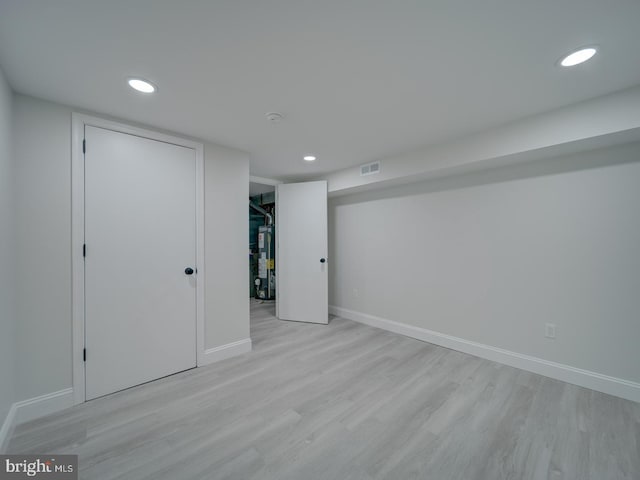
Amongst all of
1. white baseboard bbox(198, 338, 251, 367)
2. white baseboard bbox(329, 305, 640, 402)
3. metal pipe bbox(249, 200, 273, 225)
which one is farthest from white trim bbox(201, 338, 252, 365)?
metal pipe bbox(249, 200, 273, 225)

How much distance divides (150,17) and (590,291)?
12.2 feet

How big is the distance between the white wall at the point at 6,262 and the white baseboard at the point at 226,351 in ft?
4.33

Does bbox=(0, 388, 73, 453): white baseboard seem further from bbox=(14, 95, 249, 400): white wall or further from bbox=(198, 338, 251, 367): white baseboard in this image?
bbox=(198, 338, 251, 367): white baseboard

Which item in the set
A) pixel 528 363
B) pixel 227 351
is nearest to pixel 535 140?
pixel 528 363

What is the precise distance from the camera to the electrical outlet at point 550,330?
241cm

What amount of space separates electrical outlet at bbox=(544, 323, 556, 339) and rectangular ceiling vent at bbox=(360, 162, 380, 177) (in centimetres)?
243

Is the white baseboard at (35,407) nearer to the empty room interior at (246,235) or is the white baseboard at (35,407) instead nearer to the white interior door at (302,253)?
the empty room interior at (246,235)

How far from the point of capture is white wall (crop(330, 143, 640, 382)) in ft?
7.00

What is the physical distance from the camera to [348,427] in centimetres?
175

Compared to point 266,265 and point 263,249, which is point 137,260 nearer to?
point 266,265

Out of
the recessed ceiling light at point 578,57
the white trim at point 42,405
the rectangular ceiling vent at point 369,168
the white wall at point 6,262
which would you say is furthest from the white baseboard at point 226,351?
the recessed ceiling light at point 578,57

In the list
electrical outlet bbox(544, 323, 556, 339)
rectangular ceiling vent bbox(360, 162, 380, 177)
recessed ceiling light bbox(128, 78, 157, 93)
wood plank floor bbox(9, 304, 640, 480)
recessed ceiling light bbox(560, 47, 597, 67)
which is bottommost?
wood plank floor bbox(9, 304, 640, 480)

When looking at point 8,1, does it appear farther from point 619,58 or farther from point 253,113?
point 619,58

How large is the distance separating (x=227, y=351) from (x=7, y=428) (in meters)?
1.54
